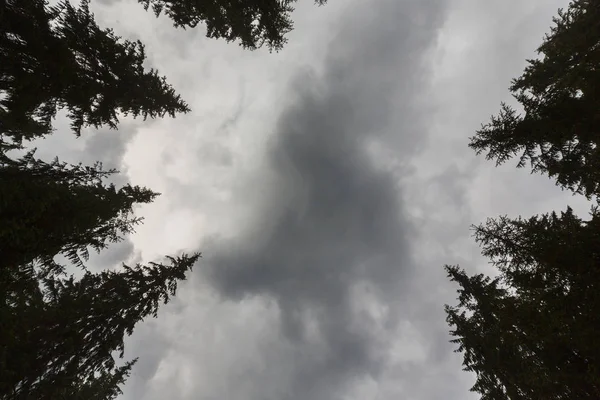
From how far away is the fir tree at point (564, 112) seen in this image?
31.3 ft

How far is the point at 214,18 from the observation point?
12.7 m

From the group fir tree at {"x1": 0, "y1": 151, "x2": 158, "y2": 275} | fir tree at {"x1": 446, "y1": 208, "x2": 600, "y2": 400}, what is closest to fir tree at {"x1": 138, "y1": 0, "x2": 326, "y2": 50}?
fir tree at {"x1": 0, "y1": 151, "x2": 158, "y2": 275}

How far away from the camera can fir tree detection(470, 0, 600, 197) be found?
376 inches

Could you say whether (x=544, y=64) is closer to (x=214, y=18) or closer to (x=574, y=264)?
(x=574, y=264)

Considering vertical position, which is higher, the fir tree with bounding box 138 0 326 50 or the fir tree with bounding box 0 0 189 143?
the fir tree with bounding box 138 0 326 50

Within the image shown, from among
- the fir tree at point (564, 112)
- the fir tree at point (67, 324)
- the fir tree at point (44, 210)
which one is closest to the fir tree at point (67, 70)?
the fir tree at point (44, 210)

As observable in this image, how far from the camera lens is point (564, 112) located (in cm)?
1113

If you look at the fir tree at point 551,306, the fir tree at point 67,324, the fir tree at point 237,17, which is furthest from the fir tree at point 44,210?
the fir tree at point 551,306

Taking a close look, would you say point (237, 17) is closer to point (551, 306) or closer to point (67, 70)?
point (67, 70)

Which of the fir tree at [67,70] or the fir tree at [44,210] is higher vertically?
the fir tree at [67,70]

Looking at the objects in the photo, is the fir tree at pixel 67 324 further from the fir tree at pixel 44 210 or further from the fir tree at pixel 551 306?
the fir tree at pixel 551 306

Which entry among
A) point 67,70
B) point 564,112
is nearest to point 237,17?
point 67,70

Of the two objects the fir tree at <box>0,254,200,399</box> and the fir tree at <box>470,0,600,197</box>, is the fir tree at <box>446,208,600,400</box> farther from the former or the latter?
the fir tree at <box>0,254,200,399</box>

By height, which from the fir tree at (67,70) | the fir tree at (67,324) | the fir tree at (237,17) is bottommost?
the fir tree at (67,324)
